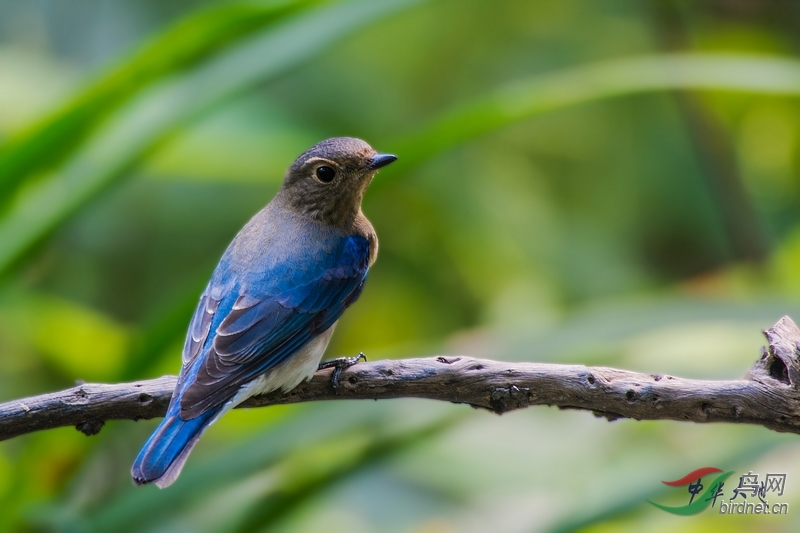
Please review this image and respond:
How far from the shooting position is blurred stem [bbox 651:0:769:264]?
630 cm

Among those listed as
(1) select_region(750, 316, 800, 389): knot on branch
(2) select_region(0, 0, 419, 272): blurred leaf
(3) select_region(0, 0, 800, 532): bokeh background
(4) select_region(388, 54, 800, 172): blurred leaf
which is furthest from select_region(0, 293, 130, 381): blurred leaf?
(1) select_region(750, 316, 800, 389): knot on branch

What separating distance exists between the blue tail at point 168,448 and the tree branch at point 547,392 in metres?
0.13

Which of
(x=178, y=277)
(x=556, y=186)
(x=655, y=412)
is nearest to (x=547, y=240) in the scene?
(x=556, y=186)

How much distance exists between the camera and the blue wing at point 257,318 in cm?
316

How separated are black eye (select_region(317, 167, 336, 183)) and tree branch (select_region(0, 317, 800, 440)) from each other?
1.19 meters

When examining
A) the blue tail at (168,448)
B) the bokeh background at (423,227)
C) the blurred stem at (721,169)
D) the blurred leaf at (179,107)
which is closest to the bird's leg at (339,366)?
the blue tail at (168,448)

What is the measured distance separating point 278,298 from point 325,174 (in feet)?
2.33

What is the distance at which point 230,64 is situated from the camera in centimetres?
454

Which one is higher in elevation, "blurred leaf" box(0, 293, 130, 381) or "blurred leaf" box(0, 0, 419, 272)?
"blurred leaf" box(0, 0, 419, 272)

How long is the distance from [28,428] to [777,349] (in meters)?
2.42

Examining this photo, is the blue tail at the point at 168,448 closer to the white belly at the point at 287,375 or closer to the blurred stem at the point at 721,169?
the white belly at the point at 287,375

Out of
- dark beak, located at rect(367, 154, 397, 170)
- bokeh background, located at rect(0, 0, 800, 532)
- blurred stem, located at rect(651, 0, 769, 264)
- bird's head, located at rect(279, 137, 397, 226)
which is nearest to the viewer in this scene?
dark beak, located at rect(367, 154, 397, 170)

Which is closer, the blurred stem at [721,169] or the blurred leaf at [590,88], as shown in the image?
the blurred leaf at [590,88]

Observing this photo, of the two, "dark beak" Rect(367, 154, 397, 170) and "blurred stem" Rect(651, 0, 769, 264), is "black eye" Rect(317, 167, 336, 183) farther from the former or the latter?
"blurred stem" Rect(651, 0, 769, 264)
